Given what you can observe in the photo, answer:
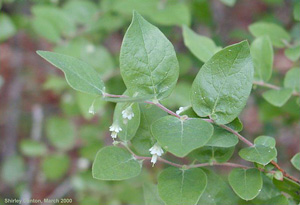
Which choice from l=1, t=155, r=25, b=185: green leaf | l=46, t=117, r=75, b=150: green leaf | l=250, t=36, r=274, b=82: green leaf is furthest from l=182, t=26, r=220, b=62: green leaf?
l=1, t=155, r=25, b=185: green leaf

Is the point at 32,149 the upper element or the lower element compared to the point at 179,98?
lower

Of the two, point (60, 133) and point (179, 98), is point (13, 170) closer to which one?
point (60, 133)

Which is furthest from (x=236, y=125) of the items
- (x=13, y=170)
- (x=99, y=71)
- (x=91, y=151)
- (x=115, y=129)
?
(x=13, y=170)

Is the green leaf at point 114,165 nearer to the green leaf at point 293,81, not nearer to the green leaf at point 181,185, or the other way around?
the green leaf at point 181,185

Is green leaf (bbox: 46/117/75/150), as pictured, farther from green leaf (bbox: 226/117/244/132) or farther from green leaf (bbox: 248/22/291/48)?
green leaf (bbox: 226/117/244/132)

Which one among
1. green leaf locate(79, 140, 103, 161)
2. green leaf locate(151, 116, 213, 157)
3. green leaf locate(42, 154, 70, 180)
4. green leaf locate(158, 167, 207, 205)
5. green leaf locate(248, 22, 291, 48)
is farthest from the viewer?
green leaf locate(42, 154, 70, 180)

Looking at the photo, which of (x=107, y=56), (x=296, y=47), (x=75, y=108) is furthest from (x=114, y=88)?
(x=296, y=47)

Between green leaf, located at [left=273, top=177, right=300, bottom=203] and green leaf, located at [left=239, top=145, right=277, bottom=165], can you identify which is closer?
green leaf, located at [left=239, top=145, right=277, bottom=165]
